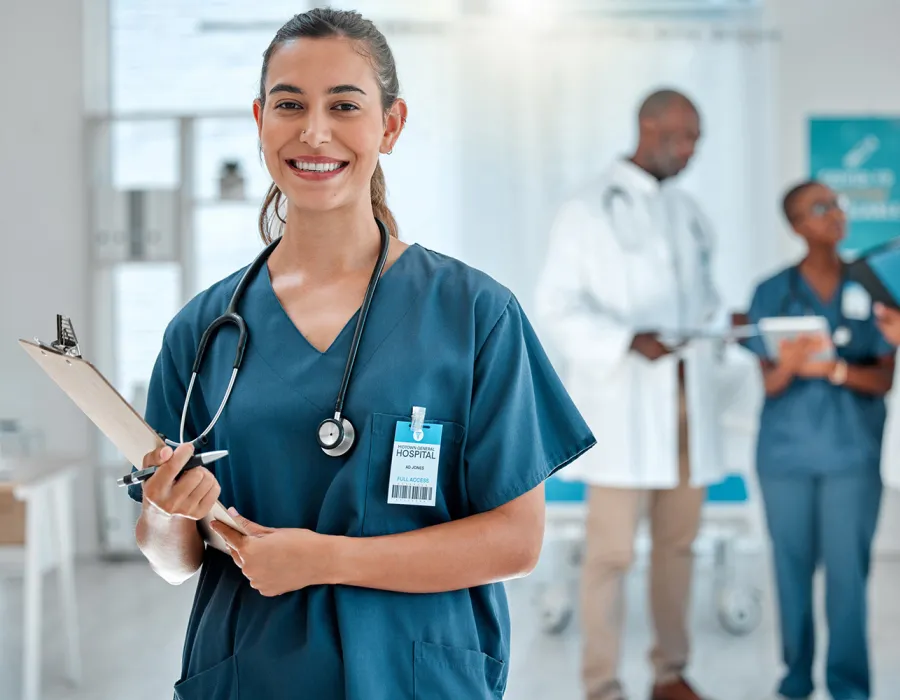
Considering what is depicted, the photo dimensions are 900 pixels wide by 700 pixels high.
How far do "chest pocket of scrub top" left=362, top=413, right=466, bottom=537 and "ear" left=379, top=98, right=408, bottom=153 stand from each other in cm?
32

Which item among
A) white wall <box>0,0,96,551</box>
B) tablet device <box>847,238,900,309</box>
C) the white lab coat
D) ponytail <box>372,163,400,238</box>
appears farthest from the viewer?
white wall <box>0,0,96,551</box>

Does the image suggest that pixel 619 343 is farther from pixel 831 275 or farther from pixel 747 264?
pixel 747 264

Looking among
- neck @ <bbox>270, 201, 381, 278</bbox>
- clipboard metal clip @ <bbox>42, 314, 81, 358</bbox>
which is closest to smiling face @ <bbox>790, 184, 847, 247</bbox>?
neck @ <bbox>270, 201, 381, 278</bbox>

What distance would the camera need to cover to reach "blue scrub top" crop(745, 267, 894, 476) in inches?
107

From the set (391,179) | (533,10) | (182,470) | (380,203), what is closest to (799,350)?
(533,10)

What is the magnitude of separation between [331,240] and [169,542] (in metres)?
0.37

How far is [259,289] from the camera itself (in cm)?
112

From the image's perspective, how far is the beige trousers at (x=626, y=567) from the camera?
2775 mm

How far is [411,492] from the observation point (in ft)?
3.27

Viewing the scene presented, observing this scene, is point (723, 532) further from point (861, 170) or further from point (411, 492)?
point (411, 492)

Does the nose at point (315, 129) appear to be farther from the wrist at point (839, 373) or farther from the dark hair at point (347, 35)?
the wrist at point (839, 373)

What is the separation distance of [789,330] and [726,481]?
37.7 inches

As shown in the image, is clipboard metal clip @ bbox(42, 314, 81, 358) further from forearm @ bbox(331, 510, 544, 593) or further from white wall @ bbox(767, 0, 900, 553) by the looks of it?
white wall @ bbox(767, 0, 900, 553)

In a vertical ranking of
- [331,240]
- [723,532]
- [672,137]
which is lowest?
[723,532]
